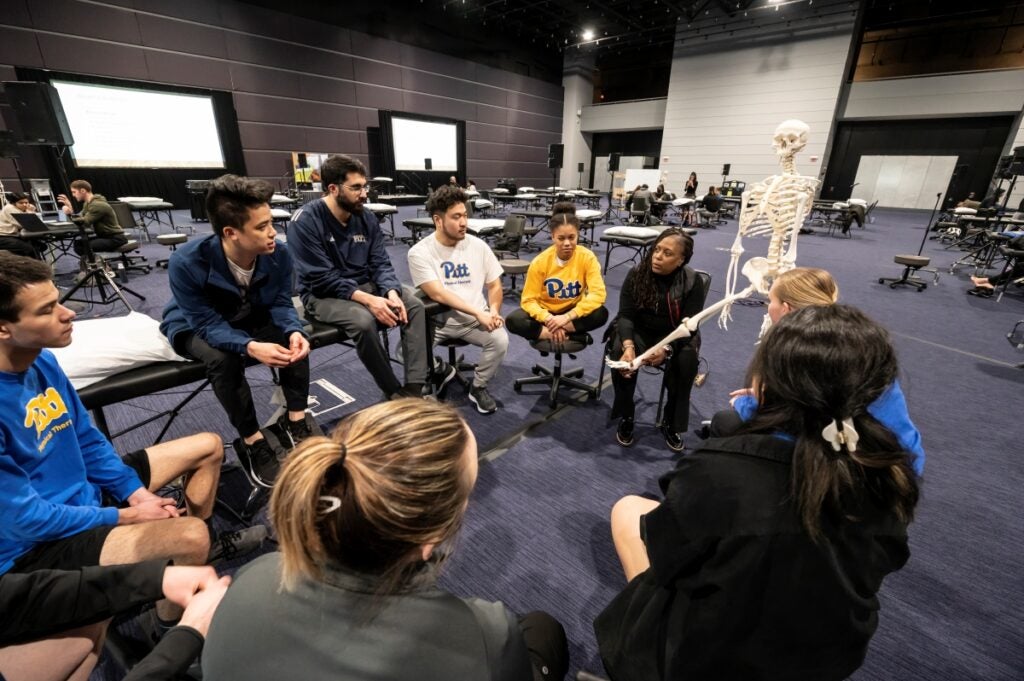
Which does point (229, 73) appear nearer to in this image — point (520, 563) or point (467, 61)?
point (467, 61)

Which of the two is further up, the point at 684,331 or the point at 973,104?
the point at 973,104

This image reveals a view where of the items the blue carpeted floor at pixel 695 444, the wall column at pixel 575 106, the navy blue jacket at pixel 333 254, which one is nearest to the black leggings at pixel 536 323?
the blue carpeted floor at pixel 695 444

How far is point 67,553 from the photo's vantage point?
1100mm

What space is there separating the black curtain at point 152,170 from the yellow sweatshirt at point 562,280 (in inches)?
391

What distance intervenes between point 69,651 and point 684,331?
2458 mm

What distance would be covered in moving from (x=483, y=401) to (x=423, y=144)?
44.1ft

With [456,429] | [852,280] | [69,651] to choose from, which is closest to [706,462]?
[456,429]

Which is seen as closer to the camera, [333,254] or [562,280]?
[333,254]

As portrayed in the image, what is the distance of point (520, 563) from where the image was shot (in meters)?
1.82

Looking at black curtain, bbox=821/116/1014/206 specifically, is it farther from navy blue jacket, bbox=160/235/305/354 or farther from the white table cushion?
navy blue jacket, bbox=160/235/305/354

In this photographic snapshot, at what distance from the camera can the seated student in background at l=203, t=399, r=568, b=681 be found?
569 millimetres

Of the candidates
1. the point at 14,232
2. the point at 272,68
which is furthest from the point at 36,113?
the point at 272,68

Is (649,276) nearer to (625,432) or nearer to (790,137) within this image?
(625,432)

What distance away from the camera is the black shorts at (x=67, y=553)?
1.07m
